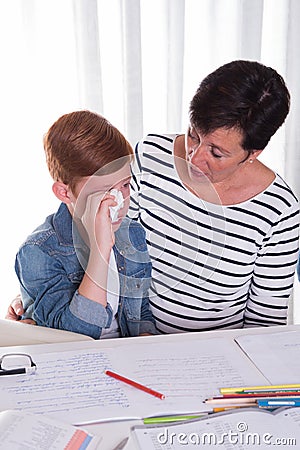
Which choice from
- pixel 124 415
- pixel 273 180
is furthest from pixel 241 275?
pixel 124 415

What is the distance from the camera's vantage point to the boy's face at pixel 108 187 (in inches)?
42.4

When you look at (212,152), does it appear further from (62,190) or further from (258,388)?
(258,388)

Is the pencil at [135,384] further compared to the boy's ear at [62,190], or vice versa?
the boy's ear at [62,190]

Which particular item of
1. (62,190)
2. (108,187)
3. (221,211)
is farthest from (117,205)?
(221,211)

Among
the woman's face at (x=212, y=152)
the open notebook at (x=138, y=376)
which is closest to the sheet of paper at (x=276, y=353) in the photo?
the open notebook at (x=138, y=376)

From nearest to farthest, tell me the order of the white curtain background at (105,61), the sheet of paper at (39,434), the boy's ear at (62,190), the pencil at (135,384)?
the sheet of paper at (39,434)
the pencil at (135,384)
the boy's ear at (62,190)
the white curtain background at (105,61)

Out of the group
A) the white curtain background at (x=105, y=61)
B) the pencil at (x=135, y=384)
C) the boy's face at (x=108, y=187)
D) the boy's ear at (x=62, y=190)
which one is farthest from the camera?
the white curtain background at (x=105, y=61)

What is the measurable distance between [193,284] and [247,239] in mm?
139

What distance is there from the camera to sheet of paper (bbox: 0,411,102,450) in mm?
848

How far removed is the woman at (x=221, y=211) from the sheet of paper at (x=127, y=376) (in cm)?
15

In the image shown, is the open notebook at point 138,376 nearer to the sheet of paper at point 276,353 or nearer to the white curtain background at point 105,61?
the sheet of paper at point 276,353

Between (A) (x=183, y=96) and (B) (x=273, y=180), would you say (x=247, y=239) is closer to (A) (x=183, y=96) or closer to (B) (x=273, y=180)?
(B) (x=273, y=180)

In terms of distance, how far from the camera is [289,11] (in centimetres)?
203

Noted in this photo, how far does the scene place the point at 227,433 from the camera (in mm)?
884
